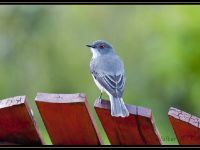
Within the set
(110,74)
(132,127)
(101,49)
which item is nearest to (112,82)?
(110,74)

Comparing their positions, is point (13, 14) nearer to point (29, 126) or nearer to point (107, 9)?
point (107, 9)

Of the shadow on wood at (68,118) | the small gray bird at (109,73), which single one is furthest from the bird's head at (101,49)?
the shadow on wood at (68,118)

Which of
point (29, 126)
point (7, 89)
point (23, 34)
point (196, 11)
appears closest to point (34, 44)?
point (23, 34)

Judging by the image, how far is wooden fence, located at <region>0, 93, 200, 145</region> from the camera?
2.69m

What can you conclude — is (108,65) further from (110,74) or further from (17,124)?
(17,124)

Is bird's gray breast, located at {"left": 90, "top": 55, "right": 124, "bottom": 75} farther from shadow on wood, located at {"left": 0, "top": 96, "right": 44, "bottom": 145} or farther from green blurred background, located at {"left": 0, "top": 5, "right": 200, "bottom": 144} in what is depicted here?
shadow on wood, located at {"left": 0, "top": 96, "right": 44, "bottom": 145}

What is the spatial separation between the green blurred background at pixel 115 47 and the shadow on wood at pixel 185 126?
281 cm

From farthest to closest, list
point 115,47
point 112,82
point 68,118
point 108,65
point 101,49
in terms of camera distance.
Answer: point 115,47 < point 101,49 < point 108,65 < point 112,82 < point 68,118

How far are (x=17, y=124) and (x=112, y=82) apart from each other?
5.15ft

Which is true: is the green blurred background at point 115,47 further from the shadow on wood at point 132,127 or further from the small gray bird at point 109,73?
the shadow on wood at point 132,127

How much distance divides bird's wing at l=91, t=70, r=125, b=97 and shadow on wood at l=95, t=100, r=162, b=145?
4.14ft

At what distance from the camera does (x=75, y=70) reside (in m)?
6.55

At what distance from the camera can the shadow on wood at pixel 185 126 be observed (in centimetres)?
273

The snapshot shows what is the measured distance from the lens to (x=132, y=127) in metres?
2.75
